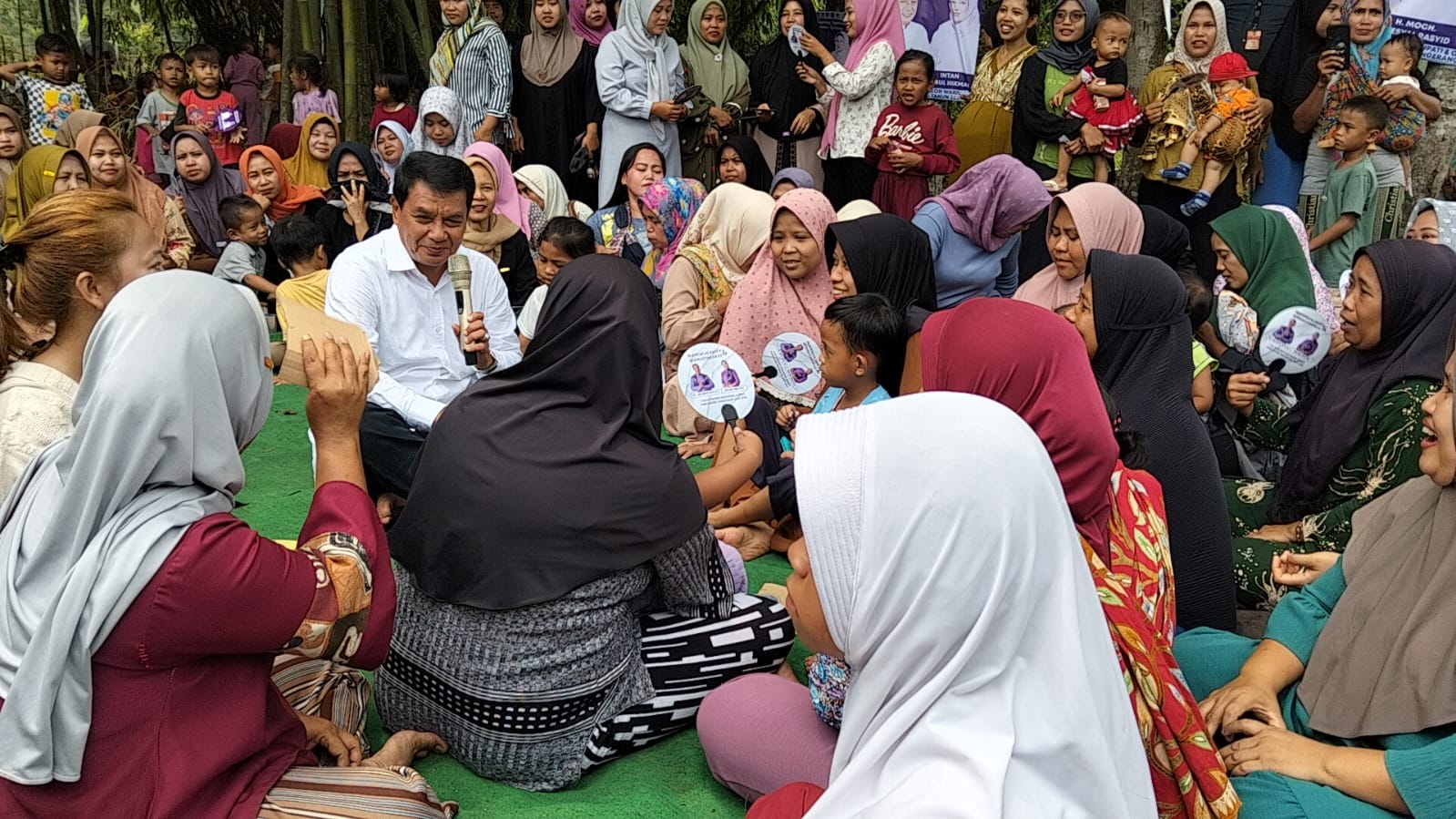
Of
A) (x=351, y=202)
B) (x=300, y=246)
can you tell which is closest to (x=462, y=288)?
(x=300, y=246)

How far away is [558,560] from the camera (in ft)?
6.86

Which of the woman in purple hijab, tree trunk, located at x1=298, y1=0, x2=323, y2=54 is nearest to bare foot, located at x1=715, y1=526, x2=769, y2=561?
the woman in purple hijab

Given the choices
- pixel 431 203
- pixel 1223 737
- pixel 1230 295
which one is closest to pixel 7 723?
pixel 1223 737

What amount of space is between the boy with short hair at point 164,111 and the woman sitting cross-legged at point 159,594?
6781mm

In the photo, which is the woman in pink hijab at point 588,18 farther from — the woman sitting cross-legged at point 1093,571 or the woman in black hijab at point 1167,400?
the woman sitting cross-legged at point 1093,571

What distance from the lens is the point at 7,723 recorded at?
4.90ft

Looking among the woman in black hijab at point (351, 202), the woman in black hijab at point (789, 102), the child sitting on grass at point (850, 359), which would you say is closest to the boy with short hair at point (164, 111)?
the woman in black hijab at point (351, 202)

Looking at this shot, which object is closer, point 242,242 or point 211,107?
point 242,242

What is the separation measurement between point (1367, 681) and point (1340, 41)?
15.2 ft

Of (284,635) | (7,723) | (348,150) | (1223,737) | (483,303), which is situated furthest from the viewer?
(348,150)

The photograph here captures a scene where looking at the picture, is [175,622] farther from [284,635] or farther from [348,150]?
→ [348,150]

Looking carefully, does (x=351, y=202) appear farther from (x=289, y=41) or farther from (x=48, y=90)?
(x=289, y=41)

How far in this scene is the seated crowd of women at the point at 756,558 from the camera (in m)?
1.24

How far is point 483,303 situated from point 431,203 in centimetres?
59
